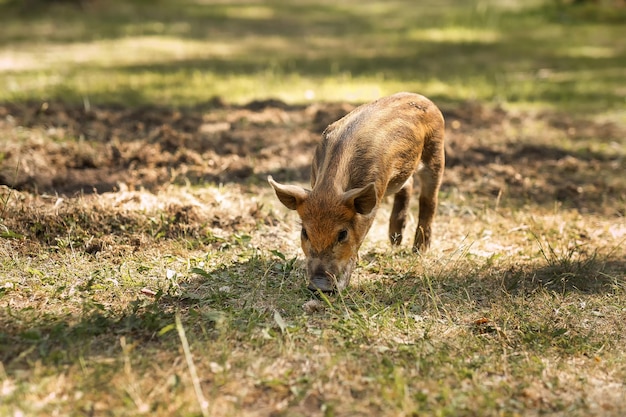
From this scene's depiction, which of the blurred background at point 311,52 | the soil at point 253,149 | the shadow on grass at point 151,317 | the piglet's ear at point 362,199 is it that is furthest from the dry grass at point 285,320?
the blurred background at point 311,52

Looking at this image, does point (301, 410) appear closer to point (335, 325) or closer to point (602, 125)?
point (335, 325)

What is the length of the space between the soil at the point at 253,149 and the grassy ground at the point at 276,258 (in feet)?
0.11

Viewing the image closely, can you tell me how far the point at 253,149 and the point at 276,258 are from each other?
277 cm

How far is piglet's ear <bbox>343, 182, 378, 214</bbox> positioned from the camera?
4461 millimetres

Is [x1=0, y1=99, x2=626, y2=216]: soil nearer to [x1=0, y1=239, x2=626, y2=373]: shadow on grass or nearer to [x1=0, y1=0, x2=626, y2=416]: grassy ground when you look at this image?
[x1=0, y1=0, x2=626, y2=416]: grassy ground

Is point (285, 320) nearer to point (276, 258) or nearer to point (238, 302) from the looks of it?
point (238, 302)

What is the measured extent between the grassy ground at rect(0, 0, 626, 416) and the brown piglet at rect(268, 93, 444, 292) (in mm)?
266

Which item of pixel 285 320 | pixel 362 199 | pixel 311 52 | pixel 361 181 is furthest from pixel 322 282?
pixel 311 52

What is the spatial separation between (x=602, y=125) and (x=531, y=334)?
591cm

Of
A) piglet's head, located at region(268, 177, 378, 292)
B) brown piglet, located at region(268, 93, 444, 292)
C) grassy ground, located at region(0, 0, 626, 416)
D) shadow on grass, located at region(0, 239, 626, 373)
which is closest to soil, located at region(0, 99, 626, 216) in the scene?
grassy ground, located at region(0, 0, 626, 416)

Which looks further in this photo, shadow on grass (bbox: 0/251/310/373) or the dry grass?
shadow on grass (bbox: 0/251/310/373)

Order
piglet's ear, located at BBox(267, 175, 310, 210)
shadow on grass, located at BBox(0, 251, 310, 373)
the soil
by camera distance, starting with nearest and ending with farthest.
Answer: shadow on grass, located at BBox(0, 251, 310, 373) → piglet's ear, located at BBox(267, 175, 310, 210) → the soil

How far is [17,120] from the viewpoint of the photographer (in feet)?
26.7

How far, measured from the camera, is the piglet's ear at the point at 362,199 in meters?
4.46
